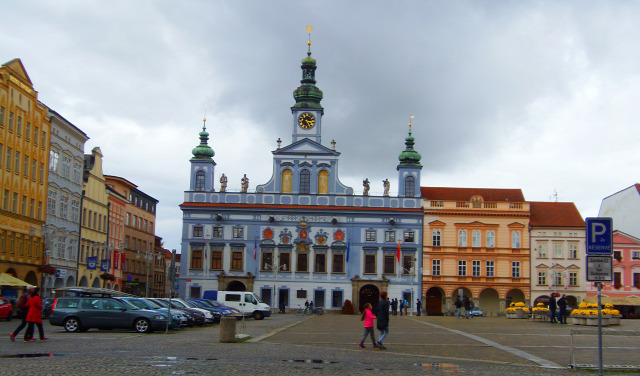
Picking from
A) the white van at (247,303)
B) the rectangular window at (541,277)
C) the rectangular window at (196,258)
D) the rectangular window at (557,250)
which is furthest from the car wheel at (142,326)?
the rectangular window at (557,250)

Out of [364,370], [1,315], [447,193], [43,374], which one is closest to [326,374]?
[364,370]

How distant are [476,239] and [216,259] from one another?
81.0ft

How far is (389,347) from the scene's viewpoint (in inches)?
977

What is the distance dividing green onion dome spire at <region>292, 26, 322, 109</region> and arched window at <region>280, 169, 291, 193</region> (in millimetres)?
6863

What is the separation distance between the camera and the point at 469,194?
81.3 m

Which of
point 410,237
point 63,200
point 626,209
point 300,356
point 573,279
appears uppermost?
point 626,209

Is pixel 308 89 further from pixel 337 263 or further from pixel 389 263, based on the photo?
pixel 389 263

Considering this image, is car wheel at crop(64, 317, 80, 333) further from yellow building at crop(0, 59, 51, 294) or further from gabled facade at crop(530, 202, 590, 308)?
gabled facade at crop(530, 202, 590, 308)

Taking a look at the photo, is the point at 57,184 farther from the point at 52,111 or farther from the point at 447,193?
the point at 447,193

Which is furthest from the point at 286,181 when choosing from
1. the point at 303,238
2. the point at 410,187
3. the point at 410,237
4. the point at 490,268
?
the point at 490,268

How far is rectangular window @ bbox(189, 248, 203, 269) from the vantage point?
A: 3034 inches

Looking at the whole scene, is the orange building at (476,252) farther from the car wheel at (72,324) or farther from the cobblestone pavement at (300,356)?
the car wheel at (72,324)

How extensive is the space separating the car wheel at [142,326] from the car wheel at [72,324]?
2.11m

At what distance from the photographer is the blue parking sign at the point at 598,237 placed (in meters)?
16.0
